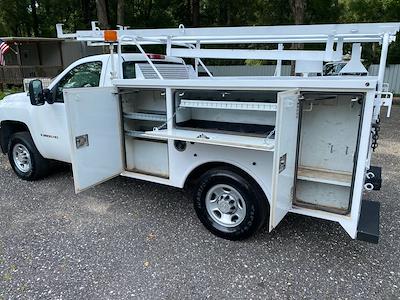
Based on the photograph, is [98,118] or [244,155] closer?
[244,155]

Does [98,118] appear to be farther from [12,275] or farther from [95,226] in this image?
[12,275]

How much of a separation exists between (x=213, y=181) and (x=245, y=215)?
19.2 inches

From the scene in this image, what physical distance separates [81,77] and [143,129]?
1.20 metres

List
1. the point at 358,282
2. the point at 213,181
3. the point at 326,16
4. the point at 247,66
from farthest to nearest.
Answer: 1. the point at 247,66
2. the point at 326,16
3. the point at 213,181
4. the point at 358,282

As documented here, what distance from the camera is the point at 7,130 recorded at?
5.74m

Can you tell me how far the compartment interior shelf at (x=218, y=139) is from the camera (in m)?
3.10

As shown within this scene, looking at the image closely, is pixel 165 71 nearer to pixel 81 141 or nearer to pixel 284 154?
pixel 81 141

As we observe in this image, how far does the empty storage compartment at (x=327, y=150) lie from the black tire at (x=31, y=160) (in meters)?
4.01

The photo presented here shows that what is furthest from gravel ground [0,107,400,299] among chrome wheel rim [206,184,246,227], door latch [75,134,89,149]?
door latch [75,134,89,149]

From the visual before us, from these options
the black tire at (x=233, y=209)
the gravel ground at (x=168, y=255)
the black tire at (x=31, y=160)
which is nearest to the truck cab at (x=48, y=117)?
the black tire at (x=31, y=160)

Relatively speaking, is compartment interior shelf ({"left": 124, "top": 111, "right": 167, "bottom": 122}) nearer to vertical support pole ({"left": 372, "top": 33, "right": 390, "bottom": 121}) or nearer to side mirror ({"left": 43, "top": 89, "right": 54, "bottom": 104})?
side mirror ({"left": 43, "top": 89, "right": 54, "bottom": 104})

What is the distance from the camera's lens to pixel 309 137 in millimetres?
3428

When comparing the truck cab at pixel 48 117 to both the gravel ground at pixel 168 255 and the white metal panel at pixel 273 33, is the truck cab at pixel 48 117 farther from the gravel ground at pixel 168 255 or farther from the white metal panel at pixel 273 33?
the gravel ground at pixel 168 255

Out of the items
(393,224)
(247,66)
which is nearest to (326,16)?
(247,66)
